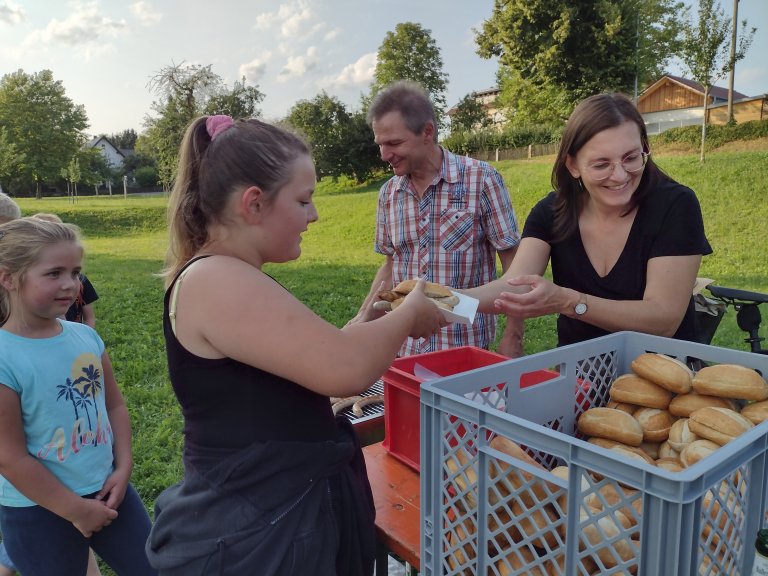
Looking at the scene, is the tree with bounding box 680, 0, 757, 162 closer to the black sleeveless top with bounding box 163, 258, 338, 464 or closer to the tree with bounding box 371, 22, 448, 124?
the black sleeveless top with bounding box 163, 258, 338, 464

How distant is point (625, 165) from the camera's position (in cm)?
180

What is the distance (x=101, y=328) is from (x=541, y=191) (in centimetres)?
1203

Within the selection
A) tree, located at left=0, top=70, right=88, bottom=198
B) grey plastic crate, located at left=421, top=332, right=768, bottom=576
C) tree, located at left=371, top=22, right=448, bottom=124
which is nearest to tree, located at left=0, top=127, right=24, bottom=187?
tree, located at left=0, top=70, right=88, bottom=198

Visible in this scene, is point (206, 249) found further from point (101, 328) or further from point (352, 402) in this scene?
point (101, 328)

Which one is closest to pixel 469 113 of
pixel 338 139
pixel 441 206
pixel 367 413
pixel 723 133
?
pixel 338 139

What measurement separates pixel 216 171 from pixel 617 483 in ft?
3.27

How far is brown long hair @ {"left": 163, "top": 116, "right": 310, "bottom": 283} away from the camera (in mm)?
1241

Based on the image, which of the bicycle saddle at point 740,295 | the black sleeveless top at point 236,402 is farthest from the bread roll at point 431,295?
the bicycle saddle at point 740,295

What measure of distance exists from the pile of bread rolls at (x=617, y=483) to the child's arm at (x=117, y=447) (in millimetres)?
1464

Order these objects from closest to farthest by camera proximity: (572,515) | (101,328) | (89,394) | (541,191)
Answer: (572,515), (89,394), (101,328), (541,191)

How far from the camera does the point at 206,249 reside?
4.12 feet

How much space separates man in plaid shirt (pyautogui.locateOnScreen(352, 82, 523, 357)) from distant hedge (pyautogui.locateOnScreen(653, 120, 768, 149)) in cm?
1769

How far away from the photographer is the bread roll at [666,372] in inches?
48.7

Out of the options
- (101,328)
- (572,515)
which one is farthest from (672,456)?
(101,328)
